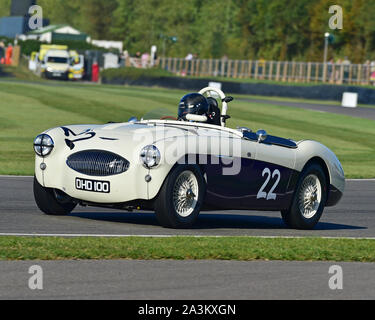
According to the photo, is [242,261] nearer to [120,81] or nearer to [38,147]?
[38,147]

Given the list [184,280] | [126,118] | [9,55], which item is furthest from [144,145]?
[9,55]

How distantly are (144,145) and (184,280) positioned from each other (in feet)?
9.71

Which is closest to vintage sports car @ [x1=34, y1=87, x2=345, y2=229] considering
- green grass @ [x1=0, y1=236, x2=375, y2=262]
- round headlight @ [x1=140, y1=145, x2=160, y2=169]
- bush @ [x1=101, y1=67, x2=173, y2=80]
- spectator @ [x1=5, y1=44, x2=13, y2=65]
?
round headlight @ [x1=140, y1=145, x2=160, y2=169]

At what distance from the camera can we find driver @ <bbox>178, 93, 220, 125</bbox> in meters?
11.2

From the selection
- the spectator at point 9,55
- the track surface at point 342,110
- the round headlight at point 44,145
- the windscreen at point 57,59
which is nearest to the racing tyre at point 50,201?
the round headlight at point 44,145

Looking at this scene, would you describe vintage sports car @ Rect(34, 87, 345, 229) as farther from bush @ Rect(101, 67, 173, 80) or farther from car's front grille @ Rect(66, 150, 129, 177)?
bush @ Rect(101, 67, 173, 80)

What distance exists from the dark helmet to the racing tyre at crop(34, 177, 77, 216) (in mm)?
1644

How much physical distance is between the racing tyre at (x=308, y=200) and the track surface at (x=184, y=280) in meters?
3.03

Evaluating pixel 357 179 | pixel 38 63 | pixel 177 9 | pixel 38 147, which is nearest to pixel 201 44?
pixel 177 9

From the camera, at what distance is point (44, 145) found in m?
10.4

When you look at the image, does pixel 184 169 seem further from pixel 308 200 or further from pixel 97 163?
pixel 308 200

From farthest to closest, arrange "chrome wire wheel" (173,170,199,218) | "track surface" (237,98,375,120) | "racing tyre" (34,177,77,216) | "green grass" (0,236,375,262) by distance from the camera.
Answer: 1. "track surface" (237,98,375,120)
2. "racing tyre" (34,177,77,216)
3. "chrome wire wheel" (173,170,199,218)
4. "green grass" (0,236,375,262)

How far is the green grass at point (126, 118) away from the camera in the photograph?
24.0 m
